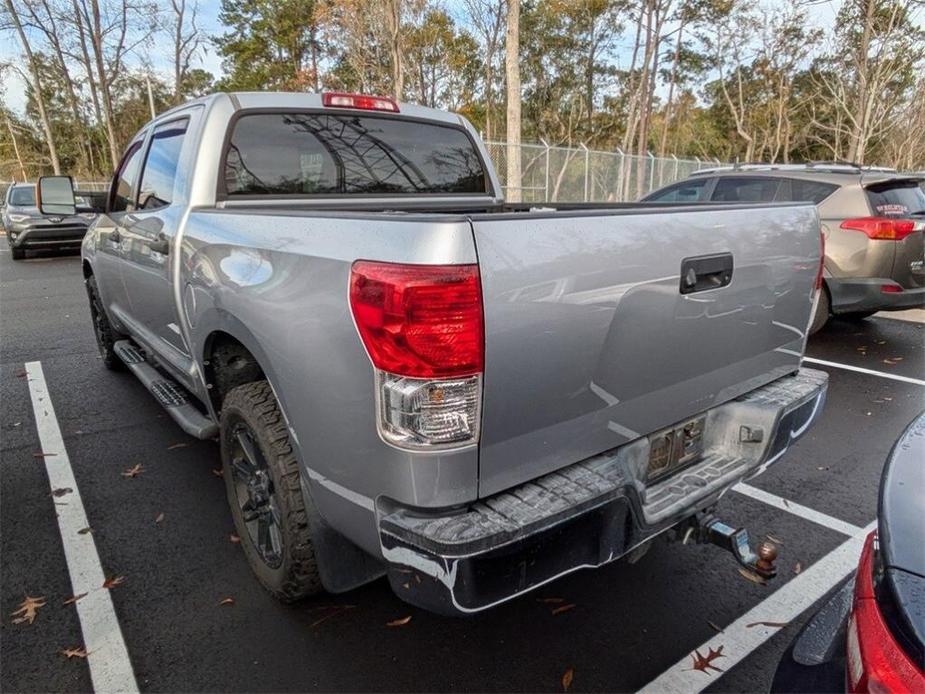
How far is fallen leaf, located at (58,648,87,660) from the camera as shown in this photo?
218 cm

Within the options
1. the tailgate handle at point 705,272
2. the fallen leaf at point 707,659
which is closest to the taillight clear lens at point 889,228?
the tailgate handle at point 705,272

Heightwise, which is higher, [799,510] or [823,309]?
[823,309]

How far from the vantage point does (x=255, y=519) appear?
2553 mm

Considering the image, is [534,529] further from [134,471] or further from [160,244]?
[134,471]

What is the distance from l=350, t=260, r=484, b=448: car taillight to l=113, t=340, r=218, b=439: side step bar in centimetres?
170

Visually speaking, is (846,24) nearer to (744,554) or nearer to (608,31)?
(608,31)

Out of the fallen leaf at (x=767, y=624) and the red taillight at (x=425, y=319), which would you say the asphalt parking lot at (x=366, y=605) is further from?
the red taillight at (x=425, y=319)

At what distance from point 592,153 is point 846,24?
11.8 metres

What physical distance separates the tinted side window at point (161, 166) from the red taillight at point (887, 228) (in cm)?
630

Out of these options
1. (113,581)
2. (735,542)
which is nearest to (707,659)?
(735,542)

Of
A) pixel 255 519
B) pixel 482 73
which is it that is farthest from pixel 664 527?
pixel 482 73

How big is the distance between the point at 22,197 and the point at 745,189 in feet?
52.1

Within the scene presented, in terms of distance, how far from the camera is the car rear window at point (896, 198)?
19.6 feet

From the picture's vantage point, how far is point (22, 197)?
1410cm
